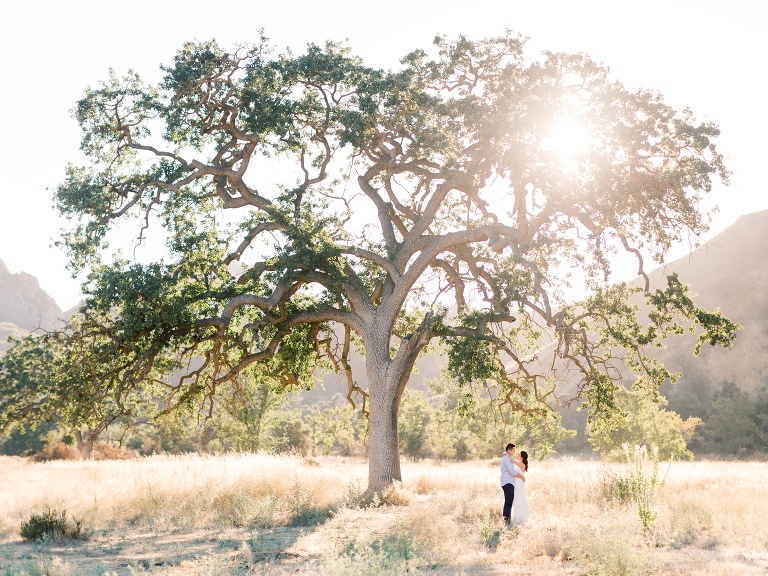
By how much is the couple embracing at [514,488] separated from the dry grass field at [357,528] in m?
0.49

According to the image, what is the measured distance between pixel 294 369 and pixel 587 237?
940cm

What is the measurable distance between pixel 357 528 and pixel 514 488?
313 centimetres

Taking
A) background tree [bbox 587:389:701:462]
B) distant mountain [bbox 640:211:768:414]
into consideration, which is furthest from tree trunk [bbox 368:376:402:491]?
distant mountain [bbox 640:211:768:414]

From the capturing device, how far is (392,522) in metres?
12.1

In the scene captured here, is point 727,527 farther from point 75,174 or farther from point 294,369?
point 75,174

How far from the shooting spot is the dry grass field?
25.9ft

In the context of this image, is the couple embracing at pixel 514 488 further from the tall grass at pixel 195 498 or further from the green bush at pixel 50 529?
the green bush at pixel 50 529

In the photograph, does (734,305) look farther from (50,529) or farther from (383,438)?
(50,529)

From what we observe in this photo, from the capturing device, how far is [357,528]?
38.8 ft

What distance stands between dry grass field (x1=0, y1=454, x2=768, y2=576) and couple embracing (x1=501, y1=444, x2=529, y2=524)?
49 cm

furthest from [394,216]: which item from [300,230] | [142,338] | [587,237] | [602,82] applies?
[142,338]

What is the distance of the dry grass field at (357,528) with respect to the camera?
7.89 meters

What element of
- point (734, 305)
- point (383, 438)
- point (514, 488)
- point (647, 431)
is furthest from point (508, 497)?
point (734, 305)

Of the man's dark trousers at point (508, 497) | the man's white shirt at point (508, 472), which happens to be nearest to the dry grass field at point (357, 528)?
the man's dark trousers at point (508, 497)
